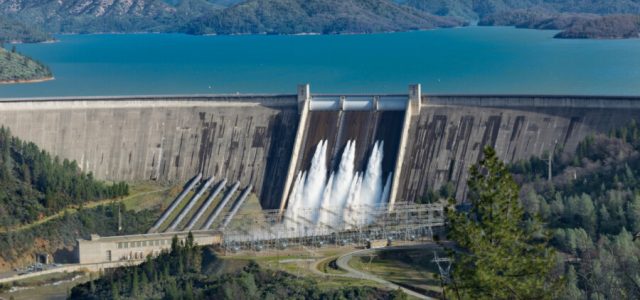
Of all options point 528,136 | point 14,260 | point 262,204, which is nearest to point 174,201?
point 262,204

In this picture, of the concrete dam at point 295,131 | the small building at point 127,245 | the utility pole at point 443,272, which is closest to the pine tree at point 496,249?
the utility pole at point 443,272

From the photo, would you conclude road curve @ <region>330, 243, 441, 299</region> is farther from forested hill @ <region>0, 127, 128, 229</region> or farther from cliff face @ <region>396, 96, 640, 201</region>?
forested hill @ <region>0, 127, 128, 229</region>

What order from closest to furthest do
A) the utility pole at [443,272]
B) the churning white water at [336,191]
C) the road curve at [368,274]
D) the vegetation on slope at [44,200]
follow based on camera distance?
the utility pole at [443,272] < the road curve at [368,274] < the vegetation on slope at [44,200] < the churning white water at [336,191]

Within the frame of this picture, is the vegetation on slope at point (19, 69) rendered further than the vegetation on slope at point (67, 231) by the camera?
Yes

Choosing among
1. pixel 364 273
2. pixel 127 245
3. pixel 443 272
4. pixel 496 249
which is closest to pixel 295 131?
pixel 127 245

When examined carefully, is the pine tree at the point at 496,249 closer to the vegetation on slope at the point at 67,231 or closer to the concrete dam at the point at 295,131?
the concrete dam at the point at 295,131

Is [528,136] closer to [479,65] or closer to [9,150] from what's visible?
[9,150]

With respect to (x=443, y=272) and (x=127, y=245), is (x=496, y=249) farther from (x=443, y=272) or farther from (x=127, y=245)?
(x=127, y=245)
